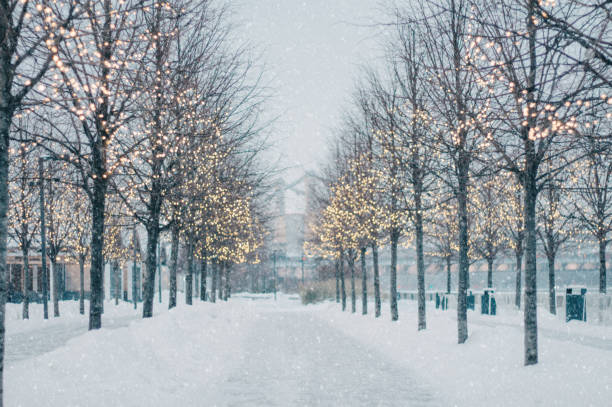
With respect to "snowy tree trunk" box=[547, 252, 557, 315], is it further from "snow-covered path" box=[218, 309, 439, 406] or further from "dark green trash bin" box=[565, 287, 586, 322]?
"snow-covered path" box=[218, 309, 439, 406]

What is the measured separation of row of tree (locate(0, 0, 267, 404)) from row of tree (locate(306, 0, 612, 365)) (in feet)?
14.0

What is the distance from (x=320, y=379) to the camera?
35.5 feet

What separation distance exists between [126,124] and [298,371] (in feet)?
22.7

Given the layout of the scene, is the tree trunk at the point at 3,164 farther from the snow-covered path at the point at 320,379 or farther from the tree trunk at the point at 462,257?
the tree trunk at the point at 462,257

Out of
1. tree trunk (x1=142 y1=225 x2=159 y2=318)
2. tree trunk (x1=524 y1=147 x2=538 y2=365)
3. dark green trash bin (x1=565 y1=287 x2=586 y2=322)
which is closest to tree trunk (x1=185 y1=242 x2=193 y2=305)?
tree trunk (x1=142 y1=225 x2=159 y2=318)

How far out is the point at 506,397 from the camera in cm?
846

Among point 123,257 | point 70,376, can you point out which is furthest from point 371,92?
point 123,257

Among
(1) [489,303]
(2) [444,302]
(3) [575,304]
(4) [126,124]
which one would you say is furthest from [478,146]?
(2) [444,302]

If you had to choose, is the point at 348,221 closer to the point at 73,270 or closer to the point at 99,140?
the point at 99,140

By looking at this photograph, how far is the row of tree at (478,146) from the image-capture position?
6.91 meters

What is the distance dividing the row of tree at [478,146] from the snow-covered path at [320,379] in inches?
95.7

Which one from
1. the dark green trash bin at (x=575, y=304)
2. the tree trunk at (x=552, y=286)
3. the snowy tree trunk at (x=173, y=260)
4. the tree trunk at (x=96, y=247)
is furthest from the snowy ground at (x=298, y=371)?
the tree trunk at (x=552, y=286)

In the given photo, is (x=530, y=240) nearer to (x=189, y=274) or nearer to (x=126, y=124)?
(x=126, y=124)

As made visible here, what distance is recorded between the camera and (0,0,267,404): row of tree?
7.00 m
